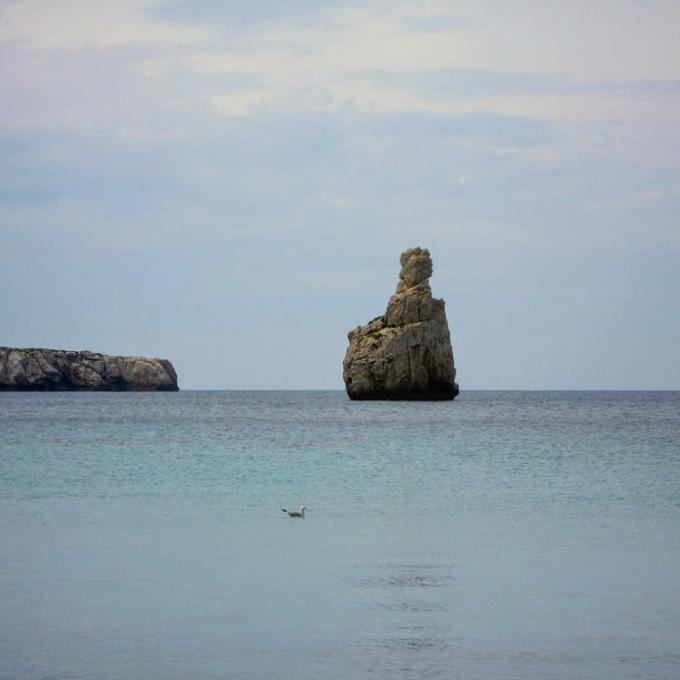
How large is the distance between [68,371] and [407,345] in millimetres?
104424

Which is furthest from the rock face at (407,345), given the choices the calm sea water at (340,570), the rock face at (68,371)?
the rock face at (68,371)

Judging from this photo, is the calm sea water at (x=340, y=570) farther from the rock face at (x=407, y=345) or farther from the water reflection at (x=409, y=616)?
the rock face at (x=407, y=345)

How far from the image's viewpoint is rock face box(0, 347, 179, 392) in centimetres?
18762

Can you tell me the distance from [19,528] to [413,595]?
32.9 feet

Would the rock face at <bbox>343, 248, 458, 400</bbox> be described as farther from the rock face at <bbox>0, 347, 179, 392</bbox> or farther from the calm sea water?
the rock face at <bbox>0, 347, 179, 392</bbox>

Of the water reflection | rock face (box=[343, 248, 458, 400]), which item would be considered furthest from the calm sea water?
rock face (box=[343, 248, 458, 400])

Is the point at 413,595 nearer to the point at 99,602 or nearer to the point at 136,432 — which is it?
the point at 99,602

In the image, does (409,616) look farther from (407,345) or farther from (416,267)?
(416,267)

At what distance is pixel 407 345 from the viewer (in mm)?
99562

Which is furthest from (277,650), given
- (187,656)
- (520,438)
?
(520,438)

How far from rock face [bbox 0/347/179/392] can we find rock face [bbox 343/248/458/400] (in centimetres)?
9497

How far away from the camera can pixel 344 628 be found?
593 inches

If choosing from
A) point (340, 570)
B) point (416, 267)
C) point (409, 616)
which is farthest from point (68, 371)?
point (409, 616)

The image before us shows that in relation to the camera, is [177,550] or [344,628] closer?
[344,628]
